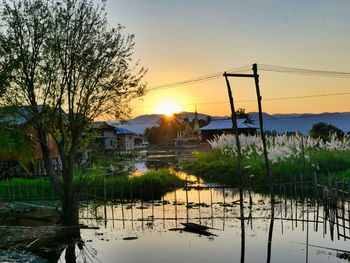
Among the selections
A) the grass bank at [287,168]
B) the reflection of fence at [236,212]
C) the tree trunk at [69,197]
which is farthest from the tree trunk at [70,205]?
the grass bank at [287,168]

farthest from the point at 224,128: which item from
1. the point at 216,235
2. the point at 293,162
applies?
the point at 216,235

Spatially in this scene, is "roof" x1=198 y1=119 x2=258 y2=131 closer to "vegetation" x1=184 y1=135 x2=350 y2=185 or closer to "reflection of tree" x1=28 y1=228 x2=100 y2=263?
"vegetation" x1=184 y1=135 x2=350 y2=185

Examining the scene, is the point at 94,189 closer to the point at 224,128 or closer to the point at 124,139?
the point at 224,128

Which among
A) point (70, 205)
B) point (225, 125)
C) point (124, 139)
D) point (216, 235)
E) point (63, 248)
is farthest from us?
point (124, 139)

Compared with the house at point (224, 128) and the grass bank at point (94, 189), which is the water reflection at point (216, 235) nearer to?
the grass bank at point (94, 189)

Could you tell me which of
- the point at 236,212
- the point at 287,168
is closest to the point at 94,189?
the point at 236,212

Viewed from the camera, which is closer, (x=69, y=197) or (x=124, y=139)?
(x=69, y=197)

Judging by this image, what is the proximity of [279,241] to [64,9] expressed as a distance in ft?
38.9

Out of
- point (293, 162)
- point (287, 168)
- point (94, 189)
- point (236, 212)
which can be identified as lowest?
point (236, 212)

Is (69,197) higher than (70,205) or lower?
higher

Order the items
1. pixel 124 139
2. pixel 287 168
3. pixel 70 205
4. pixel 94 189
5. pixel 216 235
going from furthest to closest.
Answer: pixel 124 139 → pixel 287 168 → pixel 94 189 → pixel 70 205 → pixel 216 235

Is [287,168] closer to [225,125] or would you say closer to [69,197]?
[69,197]

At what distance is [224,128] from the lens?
4838 cm

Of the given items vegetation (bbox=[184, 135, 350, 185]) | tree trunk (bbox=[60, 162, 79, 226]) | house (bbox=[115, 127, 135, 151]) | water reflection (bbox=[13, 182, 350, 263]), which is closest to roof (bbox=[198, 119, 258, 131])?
vegetation (bbox=[184, 135, 350, 185])
